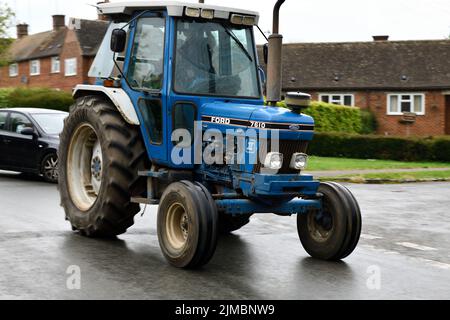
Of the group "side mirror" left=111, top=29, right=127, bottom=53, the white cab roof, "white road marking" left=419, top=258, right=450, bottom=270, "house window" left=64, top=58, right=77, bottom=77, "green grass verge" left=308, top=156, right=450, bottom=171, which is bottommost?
"green grass verge" left=308, top=156, right=450, bottom=171

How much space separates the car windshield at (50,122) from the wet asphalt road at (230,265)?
212 inches

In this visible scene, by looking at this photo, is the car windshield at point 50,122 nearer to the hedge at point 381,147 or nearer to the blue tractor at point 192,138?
the blue tractor at point 192,138

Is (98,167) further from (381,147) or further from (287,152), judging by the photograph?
(381,147)

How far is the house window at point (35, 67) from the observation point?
199ft

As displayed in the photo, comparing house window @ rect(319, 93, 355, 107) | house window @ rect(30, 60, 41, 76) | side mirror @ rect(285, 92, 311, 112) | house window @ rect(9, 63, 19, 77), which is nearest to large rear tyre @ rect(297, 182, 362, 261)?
side mirror @ rect(285, 92, 311, 112)

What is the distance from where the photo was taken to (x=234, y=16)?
927 centimetres

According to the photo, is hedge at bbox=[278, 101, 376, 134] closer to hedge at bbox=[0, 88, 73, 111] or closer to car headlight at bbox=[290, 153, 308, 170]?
hedge at bbox=[0, 88, 73, 111]

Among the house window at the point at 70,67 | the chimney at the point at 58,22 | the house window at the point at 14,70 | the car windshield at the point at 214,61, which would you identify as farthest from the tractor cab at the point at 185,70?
the house window at the point at 14,70

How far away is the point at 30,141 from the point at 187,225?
1000cm

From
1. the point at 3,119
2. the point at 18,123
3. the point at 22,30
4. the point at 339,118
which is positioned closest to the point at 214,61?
the point at 18,123

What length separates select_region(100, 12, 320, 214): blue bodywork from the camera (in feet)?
26.3

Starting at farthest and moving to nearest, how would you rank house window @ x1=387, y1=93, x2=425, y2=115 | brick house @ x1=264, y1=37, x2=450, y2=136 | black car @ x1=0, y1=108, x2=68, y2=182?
house window @ x1=387, y1=93, x2=425, y2=115, brick house @ x1=264, y1=37, x2=450, y2=136, black car @ x1=0, y1=108, x2=68, y2=182

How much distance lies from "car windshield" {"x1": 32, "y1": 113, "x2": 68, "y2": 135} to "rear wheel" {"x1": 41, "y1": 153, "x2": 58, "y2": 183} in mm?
780

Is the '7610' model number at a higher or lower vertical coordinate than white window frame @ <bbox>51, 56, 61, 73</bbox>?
lower
